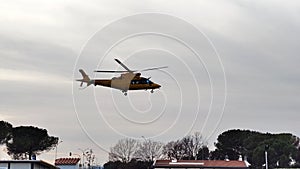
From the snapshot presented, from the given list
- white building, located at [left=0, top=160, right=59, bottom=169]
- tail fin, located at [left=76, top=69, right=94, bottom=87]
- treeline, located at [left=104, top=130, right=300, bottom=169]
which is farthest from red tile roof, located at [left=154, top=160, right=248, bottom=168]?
tail fin, located at [left=76, top=69, right=94, bottom=87]

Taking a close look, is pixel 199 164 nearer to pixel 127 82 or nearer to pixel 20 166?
pixel 20 166

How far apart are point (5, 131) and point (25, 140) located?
25.0ft

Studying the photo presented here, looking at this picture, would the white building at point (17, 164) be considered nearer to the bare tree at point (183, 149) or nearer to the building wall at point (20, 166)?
the building wall at point (20, 166)

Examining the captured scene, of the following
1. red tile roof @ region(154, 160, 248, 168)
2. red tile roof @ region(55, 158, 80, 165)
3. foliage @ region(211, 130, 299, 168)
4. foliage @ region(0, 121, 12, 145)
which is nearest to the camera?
red tile roof @ region(55, 158, 80, 165)

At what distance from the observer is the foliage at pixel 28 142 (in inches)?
5955

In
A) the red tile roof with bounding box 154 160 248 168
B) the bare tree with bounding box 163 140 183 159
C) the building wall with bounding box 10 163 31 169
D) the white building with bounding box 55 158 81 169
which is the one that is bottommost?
the building wall with bounding box 10 163 31 169

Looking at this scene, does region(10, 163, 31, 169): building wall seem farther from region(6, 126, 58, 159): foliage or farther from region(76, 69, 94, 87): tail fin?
region(6, 126, 58, 159): foliage

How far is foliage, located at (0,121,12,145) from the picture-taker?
509 ft

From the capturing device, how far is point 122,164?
5945 inches

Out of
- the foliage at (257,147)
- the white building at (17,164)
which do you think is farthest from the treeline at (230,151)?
the white building at (17,164)

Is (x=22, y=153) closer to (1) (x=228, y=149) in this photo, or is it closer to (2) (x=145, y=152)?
(2) (x=145, y=152)

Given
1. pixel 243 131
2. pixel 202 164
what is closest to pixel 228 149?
pixel 243 131

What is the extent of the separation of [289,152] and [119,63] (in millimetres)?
127232

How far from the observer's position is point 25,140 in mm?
153125
